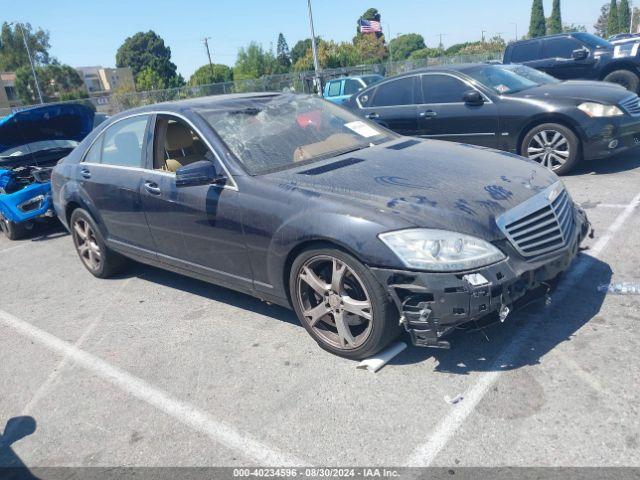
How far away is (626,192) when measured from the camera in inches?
240

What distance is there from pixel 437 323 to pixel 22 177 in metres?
6.76

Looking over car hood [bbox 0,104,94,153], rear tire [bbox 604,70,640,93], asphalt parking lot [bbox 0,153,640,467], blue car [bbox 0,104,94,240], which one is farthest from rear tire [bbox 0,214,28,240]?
rear tire [bbox 604,70,640,93]

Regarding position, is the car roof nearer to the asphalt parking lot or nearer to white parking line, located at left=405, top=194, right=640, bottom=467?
the asphalt parking lot

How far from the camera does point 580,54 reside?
1184 centimetres

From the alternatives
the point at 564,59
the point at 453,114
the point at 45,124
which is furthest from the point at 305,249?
the point at 564,59

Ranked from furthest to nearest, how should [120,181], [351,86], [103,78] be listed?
[103,78] < [351,86] < [120,181]

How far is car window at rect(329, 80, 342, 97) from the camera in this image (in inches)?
706

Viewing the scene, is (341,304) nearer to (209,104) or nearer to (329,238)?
(329,238)

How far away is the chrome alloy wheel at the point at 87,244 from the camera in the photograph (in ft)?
17.9

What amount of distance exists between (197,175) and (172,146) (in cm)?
102

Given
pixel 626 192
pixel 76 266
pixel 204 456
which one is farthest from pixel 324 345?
pixel 626 192

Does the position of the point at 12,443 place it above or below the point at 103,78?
below

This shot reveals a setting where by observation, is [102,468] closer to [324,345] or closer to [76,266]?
[324,345]

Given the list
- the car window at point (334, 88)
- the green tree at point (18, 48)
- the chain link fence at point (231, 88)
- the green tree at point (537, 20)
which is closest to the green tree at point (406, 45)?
the green tree at point (537, 20)
